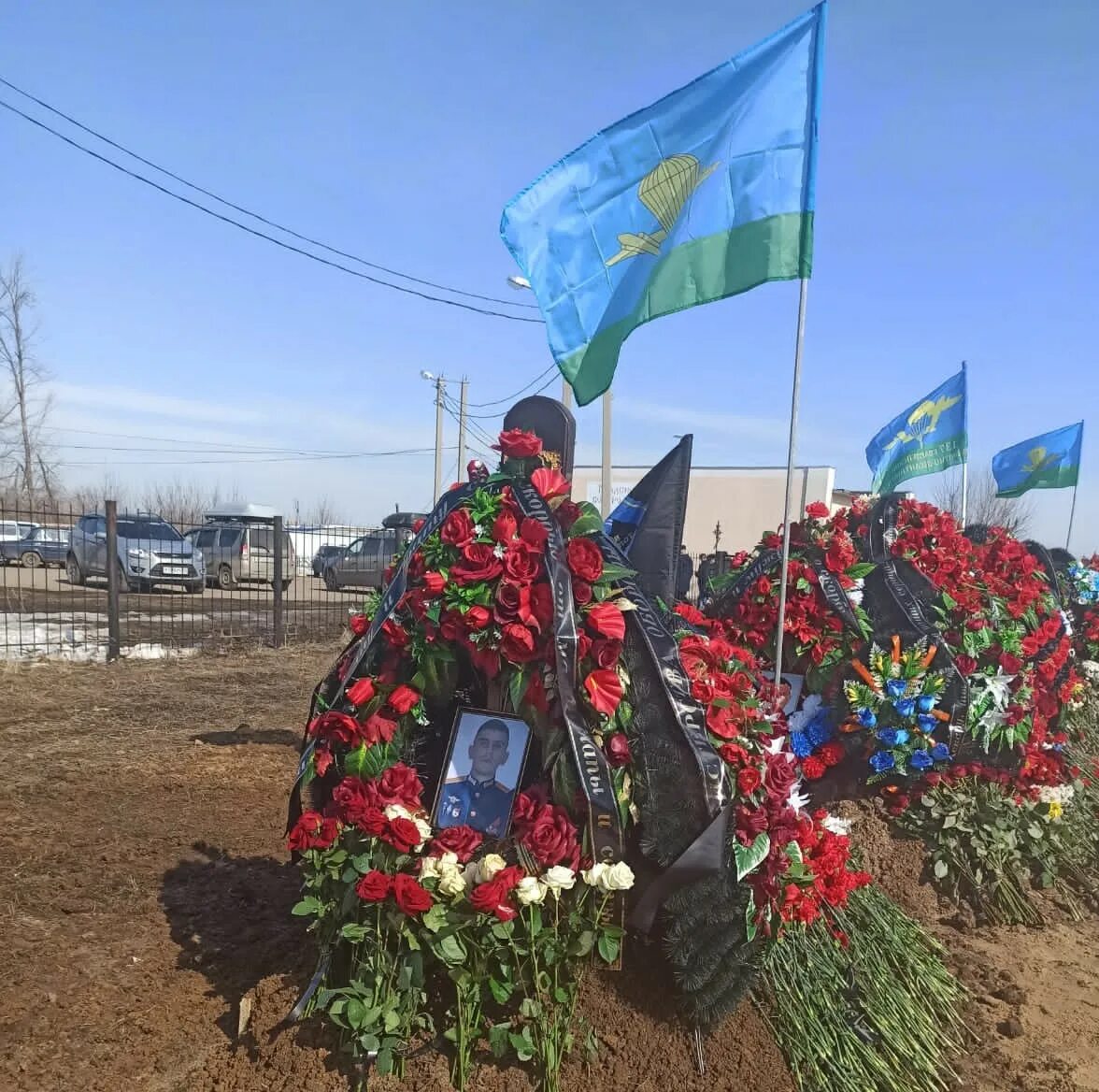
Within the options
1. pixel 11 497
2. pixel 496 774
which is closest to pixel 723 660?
pixel 496 774

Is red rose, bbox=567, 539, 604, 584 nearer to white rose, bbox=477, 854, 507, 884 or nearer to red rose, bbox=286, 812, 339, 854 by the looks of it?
white rose, bbox=477, 854, 507, 884

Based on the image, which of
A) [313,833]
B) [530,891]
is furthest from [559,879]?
[313,833]

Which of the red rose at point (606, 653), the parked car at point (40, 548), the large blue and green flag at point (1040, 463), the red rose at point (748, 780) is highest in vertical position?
the large blue and green flag at point (1040, 463)

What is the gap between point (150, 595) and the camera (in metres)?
13.9

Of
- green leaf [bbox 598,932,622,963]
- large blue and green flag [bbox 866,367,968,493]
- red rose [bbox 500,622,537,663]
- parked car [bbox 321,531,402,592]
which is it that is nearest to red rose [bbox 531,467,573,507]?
red rose [bbox 500,622,537,663]

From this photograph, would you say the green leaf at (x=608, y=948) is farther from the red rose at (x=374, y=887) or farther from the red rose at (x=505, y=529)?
the red rose at (x=505, y=529)

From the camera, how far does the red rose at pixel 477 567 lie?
2.80 m

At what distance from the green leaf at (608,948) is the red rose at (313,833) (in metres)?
0.87

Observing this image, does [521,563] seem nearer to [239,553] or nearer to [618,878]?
[618,878]

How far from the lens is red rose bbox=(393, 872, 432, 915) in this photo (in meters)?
2.59

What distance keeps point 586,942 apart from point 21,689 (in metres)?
7.09

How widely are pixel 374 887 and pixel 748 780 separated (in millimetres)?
1193

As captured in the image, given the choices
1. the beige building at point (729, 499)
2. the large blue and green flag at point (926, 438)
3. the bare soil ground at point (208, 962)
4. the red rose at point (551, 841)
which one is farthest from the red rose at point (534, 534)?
the beige building at point (729, 499)

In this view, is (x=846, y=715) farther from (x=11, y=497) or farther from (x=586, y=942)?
(x=11, y=497)
